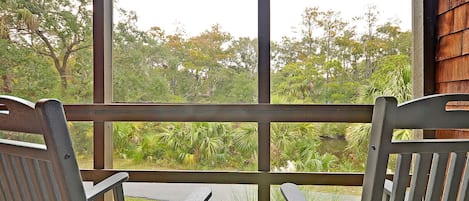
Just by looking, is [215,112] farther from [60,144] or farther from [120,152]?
[60,144]

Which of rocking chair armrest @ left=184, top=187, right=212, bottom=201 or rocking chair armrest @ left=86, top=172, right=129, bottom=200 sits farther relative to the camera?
rocking chair armrest @ left=86, top=172, right=129, bottom=200

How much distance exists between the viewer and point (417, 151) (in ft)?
3.40

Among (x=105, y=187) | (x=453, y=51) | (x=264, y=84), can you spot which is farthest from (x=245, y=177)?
(x=453, y=51)

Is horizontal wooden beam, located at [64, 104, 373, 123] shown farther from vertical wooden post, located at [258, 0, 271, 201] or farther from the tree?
the tree

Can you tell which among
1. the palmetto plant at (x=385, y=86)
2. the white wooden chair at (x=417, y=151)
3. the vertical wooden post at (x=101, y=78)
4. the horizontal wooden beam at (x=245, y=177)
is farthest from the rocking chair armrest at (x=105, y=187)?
the palmetto plant at (x=385, y=86)

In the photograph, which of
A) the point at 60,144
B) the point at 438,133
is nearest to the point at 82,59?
the point at 60,144

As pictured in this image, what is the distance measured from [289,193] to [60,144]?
0.72 m

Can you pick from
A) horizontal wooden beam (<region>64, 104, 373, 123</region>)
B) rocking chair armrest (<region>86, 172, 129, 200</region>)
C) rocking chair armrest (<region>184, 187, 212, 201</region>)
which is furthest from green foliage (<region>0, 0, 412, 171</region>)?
rocking chair armrest (<region>184, 187, 212, 201</region>)

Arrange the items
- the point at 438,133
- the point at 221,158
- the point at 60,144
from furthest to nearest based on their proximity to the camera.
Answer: the point at 221,158 → the point at 438,133 → the point at 60,144

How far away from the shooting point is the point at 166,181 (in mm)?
2051

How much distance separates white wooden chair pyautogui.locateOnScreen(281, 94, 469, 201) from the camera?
3.33 ft

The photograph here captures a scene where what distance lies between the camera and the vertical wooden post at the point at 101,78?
2.17m

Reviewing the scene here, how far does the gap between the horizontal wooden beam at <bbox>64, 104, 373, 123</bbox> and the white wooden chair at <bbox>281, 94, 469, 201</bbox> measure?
0.87m

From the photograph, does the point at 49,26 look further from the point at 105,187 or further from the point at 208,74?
Answer: the point at 105,187
